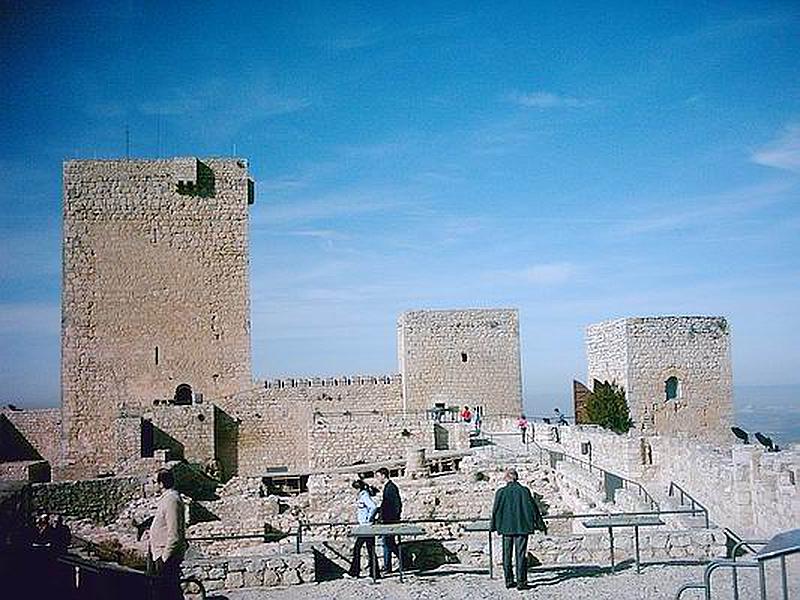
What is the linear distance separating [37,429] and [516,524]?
2160 cm

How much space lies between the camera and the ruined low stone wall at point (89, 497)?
63.1 feet

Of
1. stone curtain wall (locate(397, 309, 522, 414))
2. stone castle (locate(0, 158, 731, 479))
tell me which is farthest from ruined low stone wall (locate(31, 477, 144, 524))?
stone curtain wall (locate(397, 309, 522, 414))

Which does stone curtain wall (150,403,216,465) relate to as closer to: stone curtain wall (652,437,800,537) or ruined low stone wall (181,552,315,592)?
stone curtain wall (652,437,800,537)

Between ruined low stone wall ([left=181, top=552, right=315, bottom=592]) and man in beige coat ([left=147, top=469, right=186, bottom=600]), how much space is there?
1.48 m

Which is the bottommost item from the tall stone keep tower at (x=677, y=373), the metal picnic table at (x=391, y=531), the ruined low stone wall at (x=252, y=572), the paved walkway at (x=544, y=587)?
the paved walkway at (x=544, y=587)

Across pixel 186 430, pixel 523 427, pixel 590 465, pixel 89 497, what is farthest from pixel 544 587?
pixel 186 430

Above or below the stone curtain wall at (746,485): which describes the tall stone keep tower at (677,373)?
above

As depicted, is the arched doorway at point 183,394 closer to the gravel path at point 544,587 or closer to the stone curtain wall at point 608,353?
the stone curtain wall at point 608,353

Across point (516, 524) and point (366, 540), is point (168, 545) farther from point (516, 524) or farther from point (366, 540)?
point (516, 524)

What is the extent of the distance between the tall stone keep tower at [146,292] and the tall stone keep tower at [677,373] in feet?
31.5

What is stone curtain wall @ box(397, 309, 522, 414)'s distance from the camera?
87.5ft

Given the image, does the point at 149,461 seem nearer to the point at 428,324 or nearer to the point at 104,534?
the point at 104,534

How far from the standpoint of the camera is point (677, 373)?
23.0 m

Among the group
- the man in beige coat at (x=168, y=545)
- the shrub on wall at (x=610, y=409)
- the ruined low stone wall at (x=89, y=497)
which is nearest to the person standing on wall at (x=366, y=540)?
the man in beige coat at (x=168, y=545)
